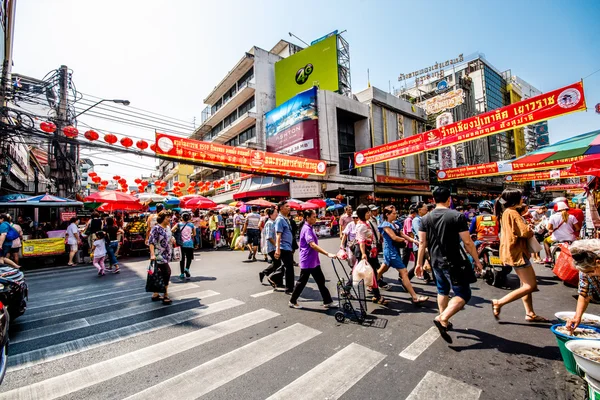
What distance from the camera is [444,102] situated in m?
34.2

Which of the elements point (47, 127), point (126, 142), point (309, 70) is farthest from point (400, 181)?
point (47, 127)

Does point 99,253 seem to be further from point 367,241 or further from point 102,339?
point 367,241

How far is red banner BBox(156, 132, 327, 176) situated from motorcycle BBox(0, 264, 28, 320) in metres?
7.19

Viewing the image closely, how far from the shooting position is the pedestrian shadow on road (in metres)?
2.99

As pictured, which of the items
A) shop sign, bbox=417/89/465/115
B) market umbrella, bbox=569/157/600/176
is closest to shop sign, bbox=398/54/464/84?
shop sign, bbox=417/89/465/115

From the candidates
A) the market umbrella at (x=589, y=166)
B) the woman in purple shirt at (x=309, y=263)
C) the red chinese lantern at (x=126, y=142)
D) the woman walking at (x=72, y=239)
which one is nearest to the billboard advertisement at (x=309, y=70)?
the red chinese lantern at (x=126, y=142)

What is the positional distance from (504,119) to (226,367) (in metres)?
12.9

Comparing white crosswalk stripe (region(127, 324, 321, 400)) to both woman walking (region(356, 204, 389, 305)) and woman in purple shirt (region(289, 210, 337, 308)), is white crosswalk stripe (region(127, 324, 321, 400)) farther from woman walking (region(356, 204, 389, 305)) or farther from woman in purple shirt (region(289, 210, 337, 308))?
woman walking (region(356, 204, 389, 305))

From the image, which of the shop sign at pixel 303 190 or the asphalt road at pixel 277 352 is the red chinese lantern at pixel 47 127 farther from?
the shop sign at pixel 303 190

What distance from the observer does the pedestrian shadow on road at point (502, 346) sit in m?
2.99

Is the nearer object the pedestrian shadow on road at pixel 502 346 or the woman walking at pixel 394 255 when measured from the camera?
the pedestrian shadow on road at pixel 502 346

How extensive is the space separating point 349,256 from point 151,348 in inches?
140

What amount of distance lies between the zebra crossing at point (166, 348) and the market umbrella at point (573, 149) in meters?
6.89

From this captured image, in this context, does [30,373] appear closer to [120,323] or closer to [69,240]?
[120,323]
